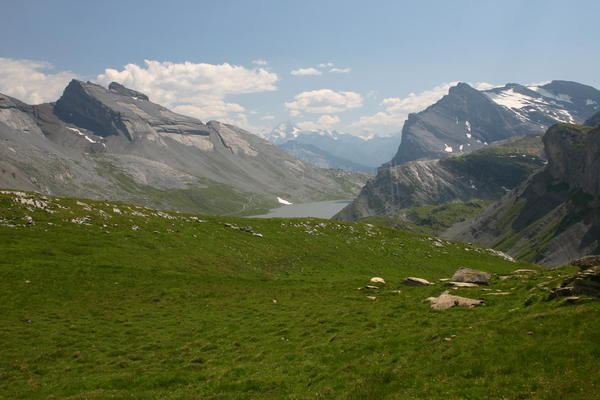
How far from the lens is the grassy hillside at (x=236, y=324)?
60.7 ft

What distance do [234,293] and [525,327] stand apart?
2890 cm

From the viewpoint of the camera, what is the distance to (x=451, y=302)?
30.9 metres

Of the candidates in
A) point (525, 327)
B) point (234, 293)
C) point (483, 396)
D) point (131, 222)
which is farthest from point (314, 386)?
point (131, 222)

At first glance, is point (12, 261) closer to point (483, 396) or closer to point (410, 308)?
point (410, 308)

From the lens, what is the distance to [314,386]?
19.3 metres

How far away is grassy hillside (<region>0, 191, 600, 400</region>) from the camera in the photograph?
18500 mm

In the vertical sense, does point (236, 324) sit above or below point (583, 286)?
below

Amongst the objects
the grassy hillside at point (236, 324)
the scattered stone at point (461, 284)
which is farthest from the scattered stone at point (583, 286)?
the scattered stone at point (461, 284)

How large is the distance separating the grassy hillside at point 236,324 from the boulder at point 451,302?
2.87 ft

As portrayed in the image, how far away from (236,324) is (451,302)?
17.1m

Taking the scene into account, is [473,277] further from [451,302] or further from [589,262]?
[451,302]

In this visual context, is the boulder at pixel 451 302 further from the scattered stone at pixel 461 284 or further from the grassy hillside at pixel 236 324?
the scattered stone at pixel 461 284

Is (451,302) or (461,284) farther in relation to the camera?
(461,284)

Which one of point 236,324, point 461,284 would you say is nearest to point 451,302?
point 461,284
